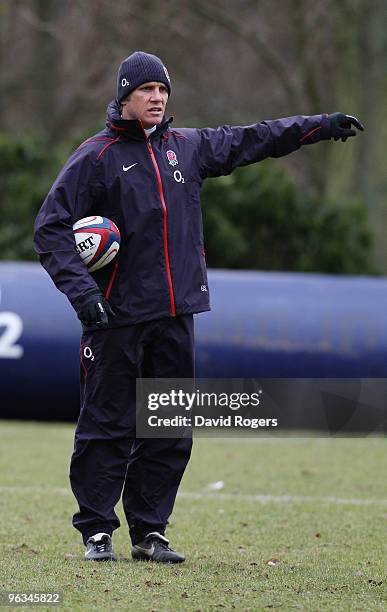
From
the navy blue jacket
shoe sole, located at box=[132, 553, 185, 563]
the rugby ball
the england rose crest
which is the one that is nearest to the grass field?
shoe sole, located at box=[132, 553, 185, 563]

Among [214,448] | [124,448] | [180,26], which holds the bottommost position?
[214,448]

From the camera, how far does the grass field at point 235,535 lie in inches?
189

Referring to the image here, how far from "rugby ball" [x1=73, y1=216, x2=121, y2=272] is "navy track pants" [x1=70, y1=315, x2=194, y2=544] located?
1.05 feet

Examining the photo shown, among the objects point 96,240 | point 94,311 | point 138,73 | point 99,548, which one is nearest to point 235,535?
point 99,548

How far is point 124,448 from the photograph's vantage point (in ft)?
18.6

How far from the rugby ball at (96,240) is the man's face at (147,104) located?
0.50 m

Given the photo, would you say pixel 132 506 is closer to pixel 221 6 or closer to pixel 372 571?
pixel 372 571

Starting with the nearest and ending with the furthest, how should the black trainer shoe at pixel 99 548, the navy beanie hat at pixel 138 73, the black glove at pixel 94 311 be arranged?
the black glove at pixel 94 311 < the black trainer shoe at pixel 99 548 < the navy beanie hat at pixel 138 73

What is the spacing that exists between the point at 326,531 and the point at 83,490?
1548 mm

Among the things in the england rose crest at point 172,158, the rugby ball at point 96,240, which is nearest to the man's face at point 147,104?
the england rose crest at point 172,158

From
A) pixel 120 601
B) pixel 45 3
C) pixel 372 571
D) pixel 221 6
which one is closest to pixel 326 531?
pixel 372 571

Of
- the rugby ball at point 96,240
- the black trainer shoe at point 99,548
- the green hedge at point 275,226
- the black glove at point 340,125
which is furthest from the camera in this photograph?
the green hedge at point 275,226

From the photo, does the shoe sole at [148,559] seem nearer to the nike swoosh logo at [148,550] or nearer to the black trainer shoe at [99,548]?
the nike swoosh logo at [148,550]

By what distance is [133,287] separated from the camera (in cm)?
557
